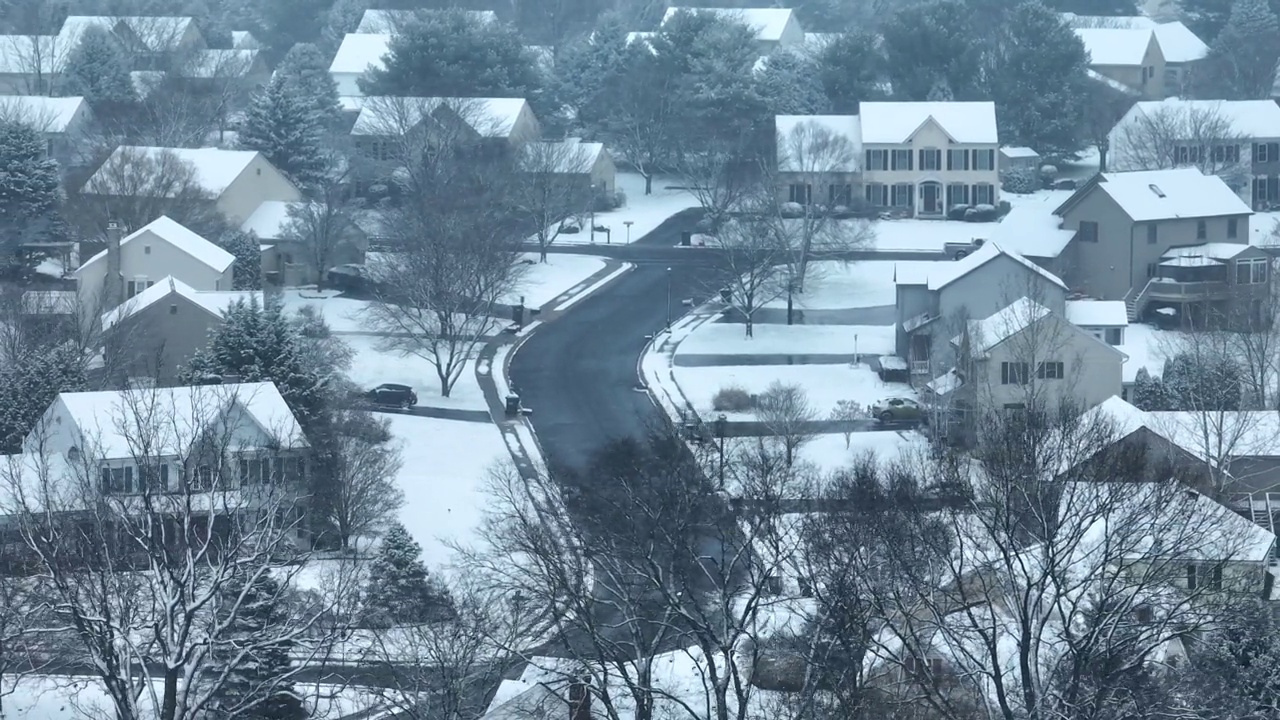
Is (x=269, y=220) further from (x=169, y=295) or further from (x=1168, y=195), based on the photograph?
(x=1168, y=195)

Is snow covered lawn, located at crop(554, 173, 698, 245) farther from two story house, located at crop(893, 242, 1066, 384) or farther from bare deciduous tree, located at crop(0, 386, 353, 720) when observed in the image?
bare deciduous tree, located at crop(0, 386, 353, 720)

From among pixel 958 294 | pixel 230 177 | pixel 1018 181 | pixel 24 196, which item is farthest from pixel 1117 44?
pixel 24 196

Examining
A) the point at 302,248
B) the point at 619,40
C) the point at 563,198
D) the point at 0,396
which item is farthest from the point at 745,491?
the point at 619,40

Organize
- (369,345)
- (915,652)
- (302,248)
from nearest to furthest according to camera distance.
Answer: (915,652) < (369,345) < (302,248)

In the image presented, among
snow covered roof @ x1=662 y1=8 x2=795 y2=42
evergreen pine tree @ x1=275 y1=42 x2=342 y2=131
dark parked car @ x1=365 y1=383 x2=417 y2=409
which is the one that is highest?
snow covered roof @ x1=662 y1=8 x2=795 y2=42

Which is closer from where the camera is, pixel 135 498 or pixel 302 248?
Result: pixel 135 498

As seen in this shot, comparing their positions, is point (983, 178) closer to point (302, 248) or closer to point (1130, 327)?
point (1130, 327)

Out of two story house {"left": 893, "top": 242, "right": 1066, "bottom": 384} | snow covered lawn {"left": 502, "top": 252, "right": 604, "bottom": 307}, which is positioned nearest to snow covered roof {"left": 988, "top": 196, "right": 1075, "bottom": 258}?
Answer: two story house {"left": 893, "top": 242, "right": 1066, "bottom": 384}
